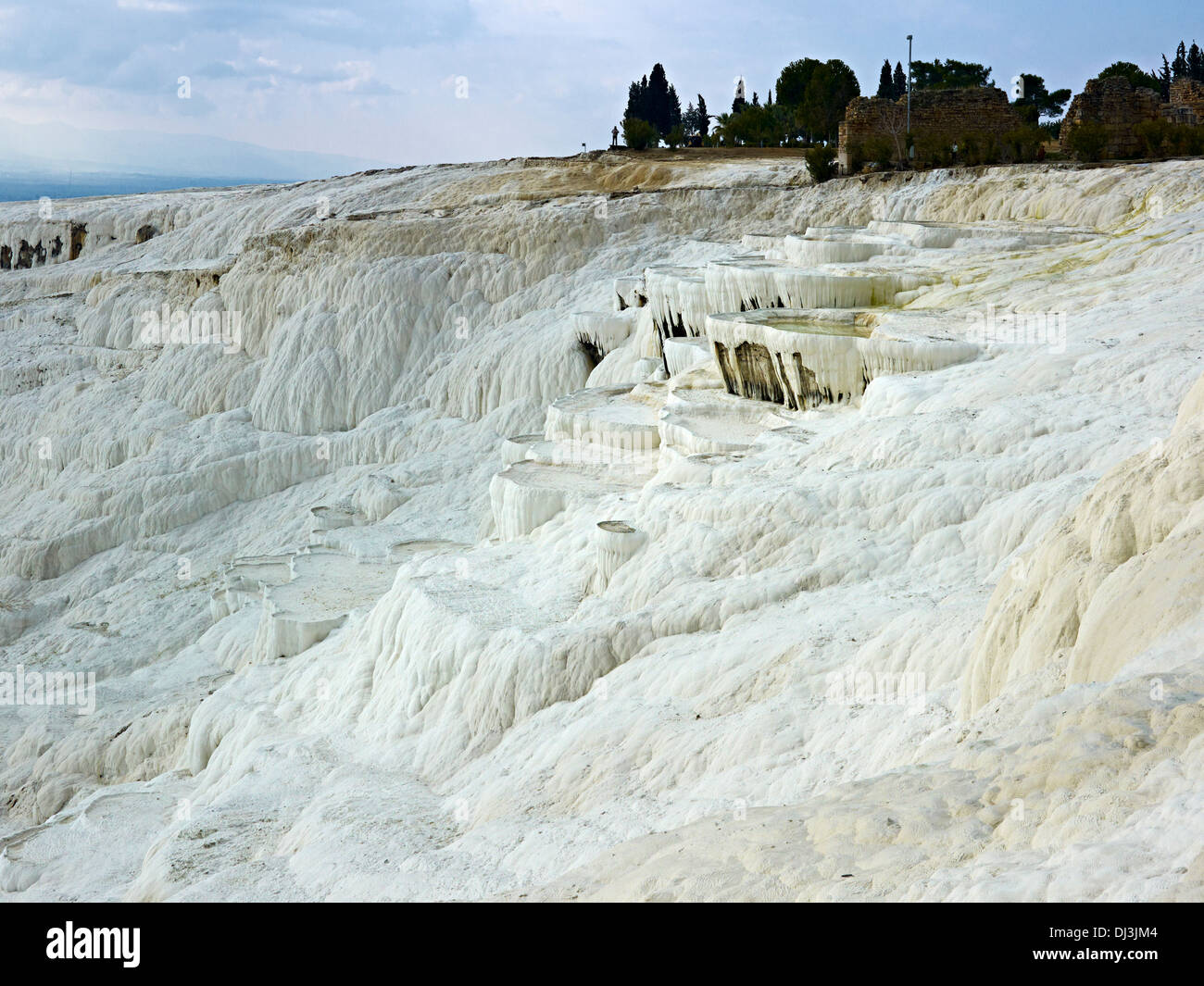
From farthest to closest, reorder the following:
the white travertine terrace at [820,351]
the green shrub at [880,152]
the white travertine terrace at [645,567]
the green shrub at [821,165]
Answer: the green shrub at [821,165] < the green shrub at [880,152] < the white travertine terrace at [820,351] < the white travertine terrace at [645,567]

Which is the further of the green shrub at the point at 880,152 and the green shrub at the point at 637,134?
the green shrub at the point at 637,134

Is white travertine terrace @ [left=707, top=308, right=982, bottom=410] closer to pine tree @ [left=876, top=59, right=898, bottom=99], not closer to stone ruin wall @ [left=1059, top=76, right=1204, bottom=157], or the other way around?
stone ruin wall @ [left=1059, top=76, right=1204, bottom=157]

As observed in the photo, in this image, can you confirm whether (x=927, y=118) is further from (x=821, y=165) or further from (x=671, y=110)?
(x=671, y=110)

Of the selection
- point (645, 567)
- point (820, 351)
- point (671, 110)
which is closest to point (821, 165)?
point (820, 351)

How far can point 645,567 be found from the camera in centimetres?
1143

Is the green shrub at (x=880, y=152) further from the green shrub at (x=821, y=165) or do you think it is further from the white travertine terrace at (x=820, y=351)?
the white travertine terrace at (x=820, y=351)

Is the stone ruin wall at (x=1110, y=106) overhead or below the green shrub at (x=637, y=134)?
below

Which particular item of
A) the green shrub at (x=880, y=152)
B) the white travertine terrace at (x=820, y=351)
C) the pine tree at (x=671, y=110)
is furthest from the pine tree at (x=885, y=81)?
the white travertine terrace at (x=820, y=351)

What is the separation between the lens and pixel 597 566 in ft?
39.1

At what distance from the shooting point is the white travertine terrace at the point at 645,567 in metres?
5.20

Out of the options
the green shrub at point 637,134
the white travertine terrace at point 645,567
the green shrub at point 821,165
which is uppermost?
the green shrub at point 637,134

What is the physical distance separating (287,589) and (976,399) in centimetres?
920

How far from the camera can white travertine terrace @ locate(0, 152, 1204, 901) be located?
5195 mm

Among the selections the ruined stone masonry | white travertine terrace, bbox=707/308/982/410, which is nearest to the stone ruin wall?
the ruined stone masonry
